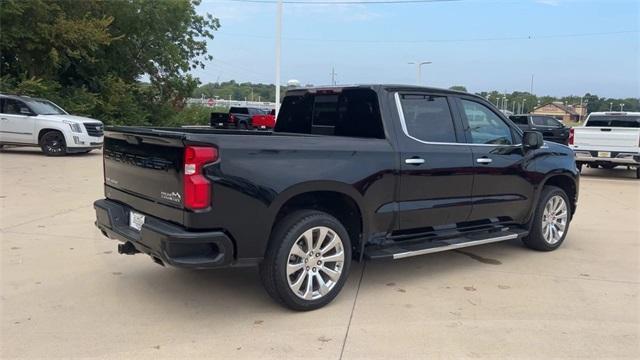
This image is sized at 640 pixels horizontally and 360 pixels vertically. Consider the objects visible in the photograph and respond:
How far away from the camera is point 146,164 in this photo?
14.6 feet

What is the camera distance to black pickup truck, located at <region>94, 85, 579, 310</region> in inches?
159

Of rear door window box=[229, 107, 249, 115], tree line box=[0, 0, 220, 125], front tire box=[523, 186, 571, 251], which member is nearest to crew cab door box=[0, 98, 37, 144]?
tree line box=[0, 0, 220, 125]

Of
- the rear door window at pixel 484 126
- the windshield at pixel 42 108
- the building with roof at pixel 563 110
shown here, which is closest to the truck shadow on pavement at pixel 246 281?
the rear door window at pixel 484 126

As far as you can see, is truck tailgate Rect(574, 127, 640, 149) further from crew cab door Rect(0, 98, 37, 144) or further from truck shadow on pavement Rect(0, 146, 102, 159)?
crew cab door Rect(0, 98, 37, 144)

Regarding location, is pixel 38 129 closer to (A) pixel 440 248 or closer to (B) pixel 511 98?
(A) pixel 440 248

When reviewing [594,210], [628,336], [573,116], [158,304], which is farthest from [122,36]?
[573,116]

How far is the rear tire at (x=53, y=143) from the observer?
1603 cm

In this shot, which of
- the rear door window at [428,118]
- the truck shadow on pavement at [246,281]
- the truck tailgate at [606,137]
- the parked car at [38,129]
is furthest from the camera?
the parked car at [38,129]

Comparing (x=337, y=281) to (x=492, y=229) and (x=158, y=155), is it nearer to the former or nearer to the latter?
(x=158, y=155)

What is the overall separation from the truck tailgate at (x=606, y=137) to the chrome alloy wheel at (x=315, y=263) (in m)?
12.6

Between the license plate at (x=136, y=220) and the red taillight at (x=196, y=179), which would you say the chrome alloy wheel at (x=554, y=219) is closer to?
the red taillight at (x=196, y=179)

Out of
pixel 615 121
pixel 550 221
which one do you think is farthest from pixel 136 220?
pixel 615 121

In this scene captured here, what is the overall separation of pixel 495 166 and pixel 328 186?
85.7 inches

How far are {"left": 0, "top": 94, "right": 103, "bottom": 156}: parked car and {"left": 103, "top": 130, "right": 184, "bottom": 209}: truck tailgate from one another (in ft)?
39.1
